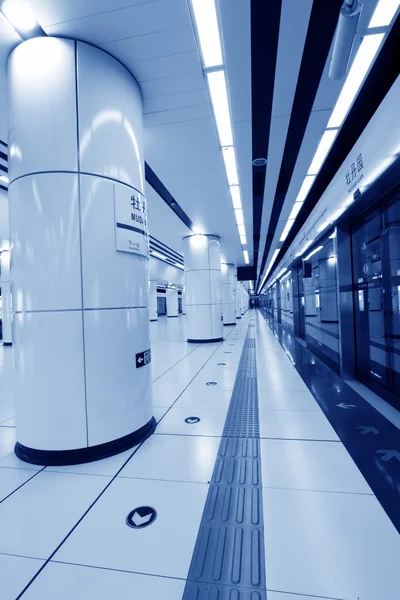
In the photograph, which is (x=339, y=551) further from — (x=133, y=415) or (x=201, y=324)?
(x=201, y=324)

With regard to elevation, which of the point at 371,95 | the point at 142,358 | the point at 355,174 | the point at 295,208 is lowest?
the point at 142,358

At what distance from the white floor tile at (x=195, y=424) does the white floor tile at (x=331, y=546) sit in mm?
965

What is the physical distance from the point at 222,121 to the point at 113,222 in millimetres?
2116

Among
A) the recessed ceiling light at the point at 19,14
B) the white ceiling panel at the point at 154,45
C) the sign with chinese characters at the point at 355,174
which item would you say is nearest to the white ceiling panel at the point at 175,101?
the white ceiling panel at the point at 154,45

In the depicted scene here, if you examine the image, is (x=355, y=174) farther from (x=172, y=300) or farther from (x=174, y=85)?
(x=172, y=300)

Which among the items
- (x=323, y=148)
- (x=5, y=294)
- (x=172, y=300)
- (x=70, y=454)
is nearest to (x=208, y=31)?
(x=323, y=148)

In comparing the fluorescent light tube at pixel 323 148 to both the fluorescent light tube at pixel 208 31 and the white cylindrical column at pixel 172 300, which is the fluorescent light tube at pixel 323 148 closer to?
the fluorescent light tube at pixel 208 31

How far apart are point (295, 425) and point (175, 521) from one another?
1.52 meters

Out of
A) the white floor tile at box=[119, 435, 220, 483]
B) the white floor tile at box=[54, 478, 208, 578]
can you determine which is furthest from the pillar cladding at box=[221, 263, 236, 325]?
the white floor tile at box=[54, 478, 208, 578]

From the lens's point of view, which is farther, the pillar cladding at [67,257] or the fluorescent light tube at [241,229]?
the fluorescent light tube at [241,229]

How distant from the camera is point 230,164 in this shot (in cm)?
446

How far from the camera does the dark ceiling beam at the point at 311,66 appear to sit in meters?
2.25

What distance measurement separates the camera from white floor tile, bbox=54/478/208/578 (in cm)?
125

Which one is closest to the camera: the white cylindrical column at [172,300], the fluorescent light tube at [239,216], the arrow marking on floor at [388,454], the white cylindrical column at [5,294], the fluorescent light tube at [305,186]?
the arrow marking on floor at [388,454]
